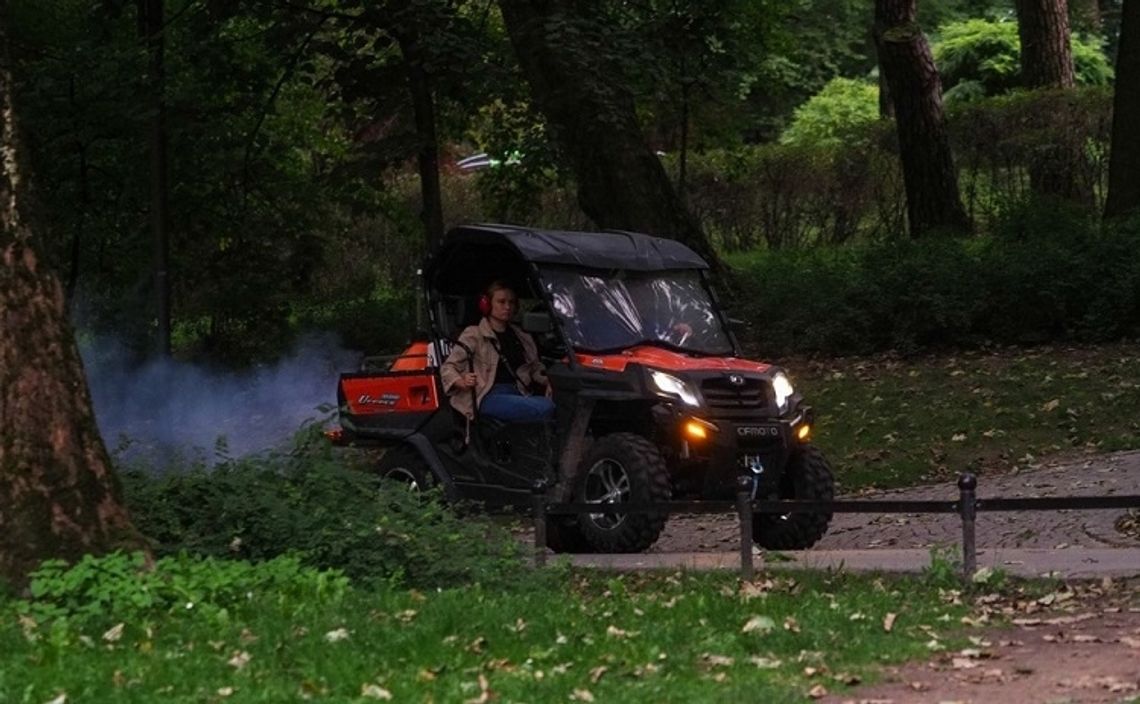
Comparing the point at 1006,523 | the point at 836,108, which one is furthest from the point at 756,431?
the point at 836,108

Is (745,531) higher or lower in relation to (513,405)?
lower

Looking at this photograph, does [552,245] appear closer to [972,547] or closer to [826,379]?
[972,547]

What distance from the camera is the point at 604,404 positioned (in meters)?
14.0

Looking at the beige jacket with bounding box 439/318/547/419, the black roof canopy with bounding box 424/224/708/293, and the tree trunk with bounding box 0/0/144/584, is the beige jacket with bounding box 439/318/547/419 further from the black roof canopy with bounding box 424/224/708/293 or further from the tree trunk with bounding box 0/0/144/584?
the tree trunk with bounding box 0/0/144/584

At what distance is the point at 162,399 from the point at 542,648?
16728mm

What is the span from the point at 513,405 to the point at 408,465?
1.36 metres

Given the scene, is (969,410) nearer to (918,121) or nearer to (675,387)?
(675,387)

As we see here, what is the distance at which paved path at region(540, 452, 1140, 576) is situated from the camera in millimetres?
12195

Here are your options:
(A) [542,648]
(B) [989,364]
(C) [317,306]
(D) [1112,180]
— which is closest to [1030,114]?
(D) [1112,180]

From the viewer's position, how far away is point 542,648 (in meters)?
9.00

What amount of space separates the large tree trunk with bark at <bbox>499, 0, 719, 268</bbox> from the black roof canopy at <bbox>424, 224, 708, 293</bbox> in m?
6.36

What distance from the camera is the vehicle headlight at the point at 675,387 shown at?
533 inches

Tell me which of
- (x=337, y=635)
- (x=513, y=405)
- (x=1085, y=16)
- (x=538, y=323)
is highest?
(x=1085, y=16)

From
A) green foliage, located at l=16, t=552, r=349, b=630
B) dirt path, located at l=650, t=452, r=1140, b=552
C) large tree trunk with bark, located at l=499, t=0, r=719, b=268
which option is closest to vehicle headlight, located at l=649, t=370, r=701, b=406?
dirt path, located at l=650, t=452, r=1140, b=552
